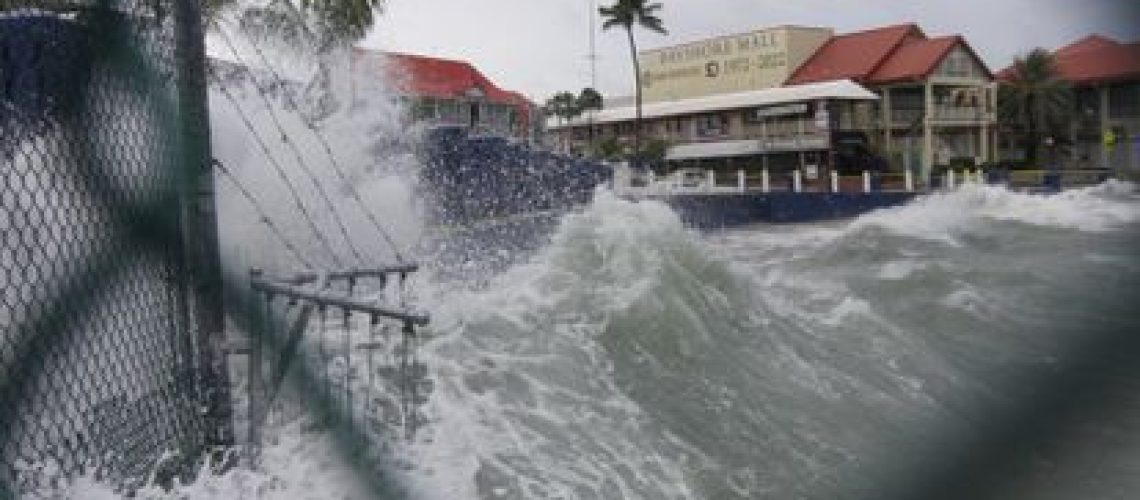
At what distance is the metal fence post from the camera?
238 cm

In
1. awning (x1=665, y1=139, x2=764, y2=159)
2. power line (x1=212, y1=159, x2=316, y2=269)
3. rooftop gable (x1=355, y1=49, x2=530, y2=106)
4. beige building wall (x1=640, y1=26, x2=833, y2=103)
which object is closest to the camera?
power line (x1=212, y1=159, x2=316, y2=269)

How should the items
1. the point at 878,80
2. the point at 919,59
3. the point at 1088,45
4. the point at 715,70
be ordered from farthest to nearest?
the point at 715,70 < the point at 878,80 < the point at 919,59 < the point at 1088,45

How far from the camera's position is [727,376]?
4316mm

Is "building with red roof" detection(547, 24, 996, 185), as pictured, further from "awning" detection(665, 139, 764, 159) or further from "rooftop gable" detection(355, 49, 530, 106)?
"awning" detection(665, 139, 764, 159)

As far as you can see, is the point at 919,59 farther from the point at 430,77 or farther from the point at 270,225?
the point at 430,77

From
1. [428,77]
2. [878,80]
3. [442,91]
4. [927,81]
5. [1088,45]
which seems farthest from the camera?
[442,91]

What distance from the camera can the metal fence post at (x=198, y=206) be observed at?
2.38 metres

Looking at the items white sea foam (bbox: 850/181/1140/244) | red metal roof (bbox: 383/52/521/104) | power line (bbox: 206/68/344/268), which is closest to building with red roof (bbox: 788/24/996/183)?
power line (bbox: 206/68/344/268)

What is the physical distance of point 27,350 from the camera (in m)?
2.22

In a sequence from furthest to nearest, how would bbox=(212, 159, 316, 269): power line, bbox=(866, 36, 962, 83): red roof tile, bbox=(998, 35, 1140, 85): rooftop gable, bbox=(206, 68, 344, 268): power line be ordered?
bbox=(206, 68, 344, 268): power line < bbox=(212, 159, 316, 269): power line < bbox=(866, 36, 962, 83): red roof tile < bbox=(998, 35, 1140, 85): rooftop gable

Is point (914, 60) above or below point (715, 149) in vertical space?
below

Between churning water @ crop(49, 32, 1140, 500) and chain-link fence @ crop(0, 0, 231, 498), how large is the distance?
0.41 feet

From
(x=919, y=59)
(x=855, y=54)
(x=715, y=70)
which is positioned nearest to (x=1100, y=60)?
(x=919, y=59)

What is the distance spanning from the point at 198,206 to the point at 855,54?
5.05 ft
